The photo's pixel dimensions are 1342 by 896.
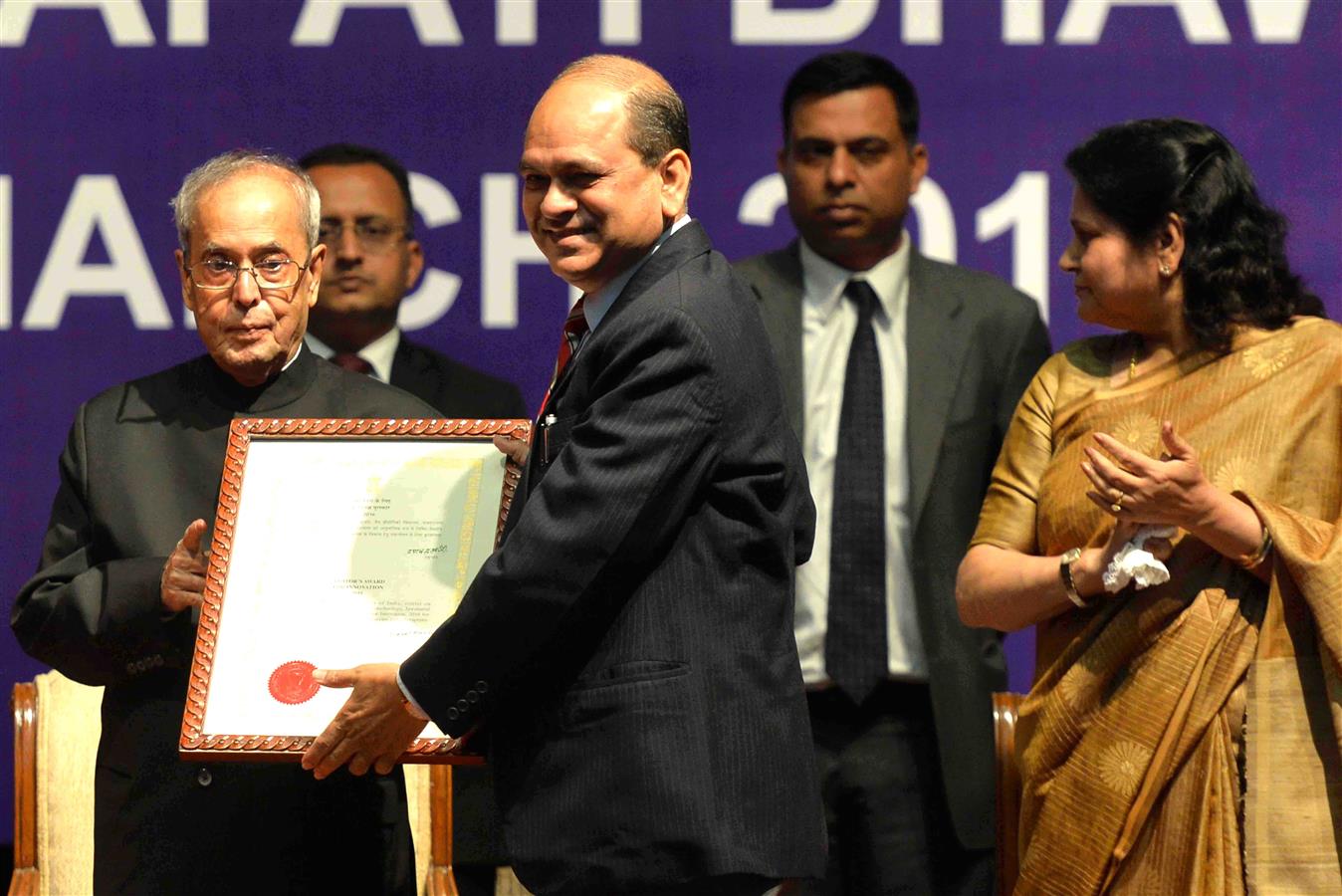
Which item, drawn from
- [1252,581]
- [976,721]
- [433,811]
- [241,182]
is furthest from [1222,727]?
[241,182]

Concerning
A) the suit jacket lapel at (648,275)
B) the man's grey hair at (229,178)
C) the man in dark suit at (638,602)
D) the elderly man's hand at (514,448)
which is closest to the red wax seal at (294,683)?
the man in dark suit at (638,602)

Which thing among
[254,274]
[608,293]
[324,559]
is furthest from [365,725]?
[254,274]

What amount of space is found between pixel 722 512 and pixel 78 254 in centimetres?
244

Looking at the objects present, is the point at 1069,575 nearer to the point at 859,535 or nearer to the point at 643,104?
the point at 859,535

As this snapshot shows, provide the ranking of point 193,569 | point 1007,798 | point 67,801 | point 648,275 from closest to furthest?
point 648,275 → point 193,569 → point 1007,798 → point 67,801

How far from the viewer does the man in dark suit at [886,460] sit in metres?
3.49

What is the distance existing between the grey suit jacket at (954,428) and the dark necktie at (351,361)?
0.86m

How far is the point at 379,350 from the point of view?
403cm

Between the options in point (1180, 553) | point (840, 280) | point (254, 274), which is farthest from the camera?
point (840, 280)

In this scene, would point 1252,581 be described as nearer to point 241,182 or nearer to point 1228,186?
point 1228,186

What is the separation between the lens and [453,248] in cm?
411

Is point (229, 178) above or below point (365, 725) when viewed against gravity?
above

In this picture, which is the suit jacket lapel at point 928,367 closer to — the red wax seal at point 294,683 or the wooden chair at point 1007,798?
the wooden chair at point 1007,798

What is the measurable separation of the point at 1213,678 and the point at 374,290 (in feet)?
6.78
